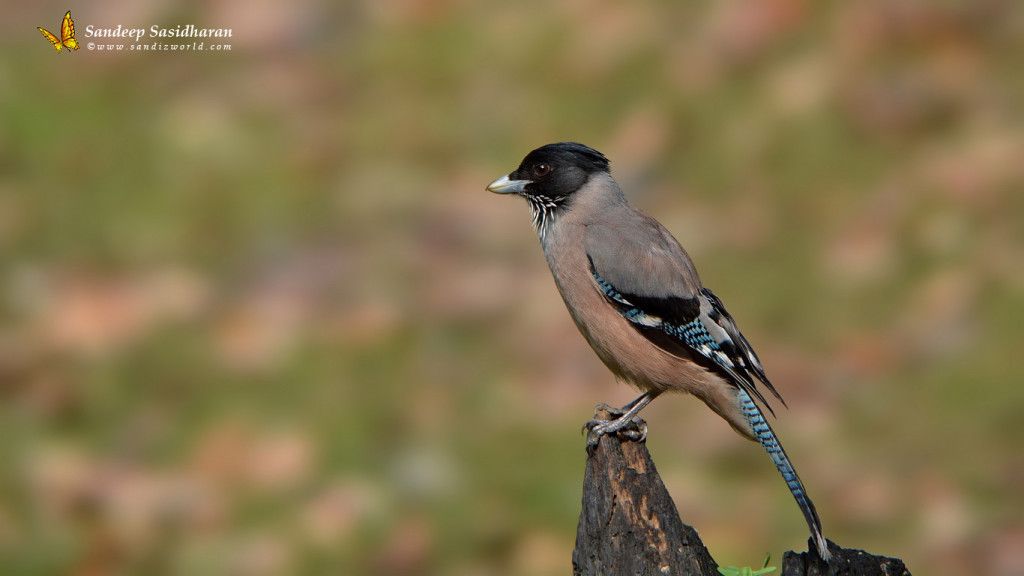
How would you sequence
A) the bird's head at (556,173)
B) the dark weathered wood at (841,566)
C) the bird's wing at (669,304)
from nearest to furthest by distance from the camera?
the dark weathered wood at (841,566) → the bird's wing at (669,304) → the bird's head at (556,173)

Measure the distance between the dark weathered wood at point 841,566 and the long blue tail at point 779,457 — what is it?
13 centimetres

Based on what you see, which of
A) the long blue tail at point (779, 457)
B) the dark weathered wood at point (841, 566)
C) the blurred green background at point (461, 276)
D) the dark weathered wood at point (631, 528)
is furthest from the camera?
the blurred green background at point (461, 276)

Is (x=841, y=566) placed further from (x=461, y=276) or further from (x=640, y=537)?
(x=461, y=276)

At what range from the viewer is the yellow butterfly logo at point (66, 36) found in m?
11.8

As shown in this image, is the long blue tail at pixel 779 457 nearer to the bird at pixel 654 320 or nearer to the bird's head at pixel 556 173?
the bird at pixel 654 320

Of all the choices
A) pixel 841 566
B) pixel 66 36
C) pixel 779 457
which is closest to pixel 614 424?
pixel 779 457

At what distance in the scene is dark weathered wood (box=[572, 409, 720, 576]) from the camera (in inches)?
202

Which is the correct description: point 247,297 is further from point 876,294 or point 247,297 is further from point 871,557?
point 871,557

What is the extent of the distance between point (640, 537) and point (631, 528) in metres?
0.05

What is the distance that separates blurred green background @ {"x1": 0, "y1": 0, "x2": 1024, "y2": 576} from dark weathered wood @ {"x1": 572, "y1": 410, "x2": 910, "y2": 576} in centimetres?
317

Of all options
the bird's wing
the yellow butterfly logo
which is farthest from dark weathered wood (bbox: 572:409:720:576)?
the yellow butterfly logo

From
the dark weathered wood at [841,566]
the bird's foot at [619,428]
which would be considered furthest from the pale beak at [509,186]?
the dark weathered wood at [841,566]

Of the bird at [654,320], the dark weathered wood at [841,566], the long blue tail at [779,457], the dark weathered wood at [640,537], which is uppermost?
the bird at [654,320]

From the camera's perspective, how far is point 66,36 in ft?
39.1
